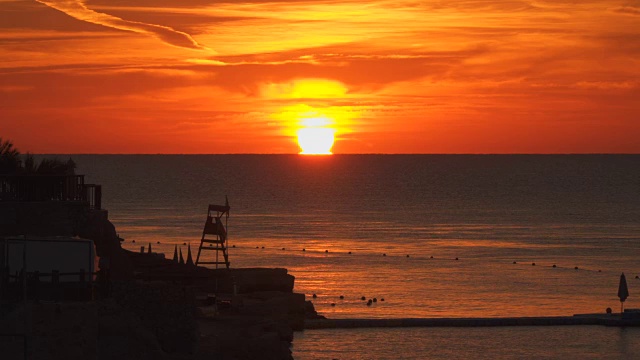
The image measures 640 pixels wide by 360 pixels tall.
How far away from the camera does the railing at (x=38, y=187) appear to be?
102 ft

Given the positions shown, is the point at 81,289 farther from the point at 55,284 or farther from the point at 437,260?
the point at 437,260

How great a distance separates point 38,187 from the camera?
31.5m

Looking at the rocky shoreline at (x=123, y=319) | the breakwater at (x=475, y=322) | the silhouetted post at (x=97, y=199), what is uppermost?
the silhouetted post at (x=97, y=199)

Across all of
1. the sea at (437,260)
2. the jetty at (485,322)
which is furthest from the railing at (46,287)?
the jetty at (485,322)

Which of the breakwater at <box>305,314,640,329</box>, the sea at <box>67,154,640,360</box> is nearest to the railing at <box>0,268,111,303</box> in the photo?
the sea at <box>67,154,640,360</box>

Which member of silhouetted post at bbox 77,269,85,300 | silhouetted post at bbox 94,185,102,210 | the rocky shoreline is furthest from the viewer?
silhouetted post at bbox 94,185,102,210

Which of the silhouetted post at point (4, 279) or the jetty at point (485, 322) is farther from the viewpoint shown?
the jetty at point (485, 322)

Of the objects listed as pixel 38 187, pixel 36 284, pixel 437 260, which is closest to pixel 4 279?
pixel 36 284

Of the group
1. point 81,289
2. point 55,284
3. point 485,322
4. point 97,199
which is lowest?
point 485,322

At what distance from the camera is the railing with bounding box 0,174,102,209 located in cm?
3122

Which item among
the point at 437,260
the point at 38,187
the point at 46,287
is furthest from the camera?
the point at 437,260

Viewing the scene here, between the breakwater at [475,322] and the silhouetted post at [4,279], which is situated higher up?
the silhouetted post at [4,279]

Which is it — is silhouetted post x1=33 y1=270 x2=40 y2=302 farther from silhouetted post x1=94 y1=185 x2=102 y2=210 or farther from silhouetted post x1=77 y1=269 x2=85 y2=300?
silhouetted post x1=94 y1=185 x2=102 y2=210

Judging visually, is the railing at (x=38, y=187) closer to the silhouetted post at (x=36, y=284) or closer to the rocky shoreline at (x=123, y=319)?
the rocky shoreline at (x=123, y=319)
